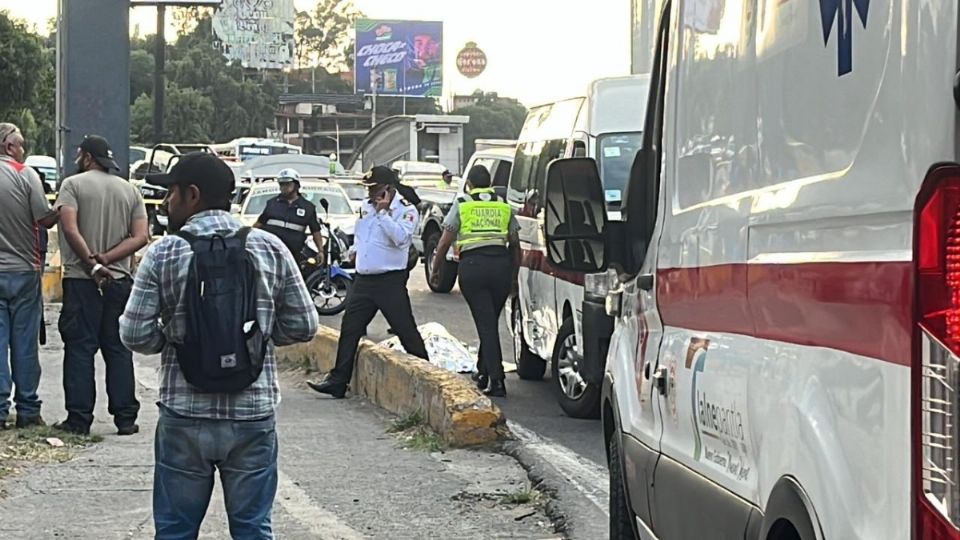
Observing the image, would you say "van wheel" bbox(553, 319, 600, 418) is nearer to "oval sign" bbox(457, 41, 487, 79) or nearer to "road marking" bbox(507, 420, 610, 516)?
"road marking" bbox(507, 420, 610, 516)

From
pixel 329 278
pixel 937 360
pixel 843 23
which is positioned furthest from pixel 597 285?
pixel 329 278

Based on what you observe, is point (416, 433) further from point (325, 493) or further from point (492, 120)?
point (492, 120)

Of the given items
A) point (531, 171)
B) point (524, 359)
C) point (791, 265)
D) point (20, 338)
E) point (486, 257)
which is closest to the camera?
point (791, 265)

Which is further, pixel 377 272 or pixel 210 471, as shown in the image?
pixel 377 272

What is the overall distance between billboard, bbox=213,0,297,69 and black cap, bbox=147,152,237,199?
79.3 meters

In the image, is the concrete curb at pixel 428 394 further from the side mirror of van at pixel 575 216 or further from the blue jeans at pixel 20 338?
the side mirror of van at pixel 575 216

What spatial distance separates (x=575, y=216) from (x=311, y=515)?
264 centimetres

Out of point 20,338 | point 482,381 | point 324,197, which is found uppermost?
point 324,197

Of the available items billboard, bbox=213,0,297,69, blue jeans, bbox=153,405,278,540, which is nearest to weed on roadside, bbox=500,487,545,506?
blue jeans, bbox=153,405,278,540

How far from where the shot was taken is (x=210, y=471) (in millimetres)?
4703

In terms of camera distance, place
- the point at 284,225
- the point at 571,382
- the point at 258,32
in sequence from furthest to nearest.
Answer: the point at 258,32
the point at 284,225
the point at 571,382

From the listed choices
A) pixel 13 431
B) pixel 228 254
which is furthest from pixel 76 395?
pixel 228 254

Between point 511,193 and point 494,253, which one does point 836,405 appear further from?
point 511,193

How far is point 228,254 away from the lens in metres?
4.52
